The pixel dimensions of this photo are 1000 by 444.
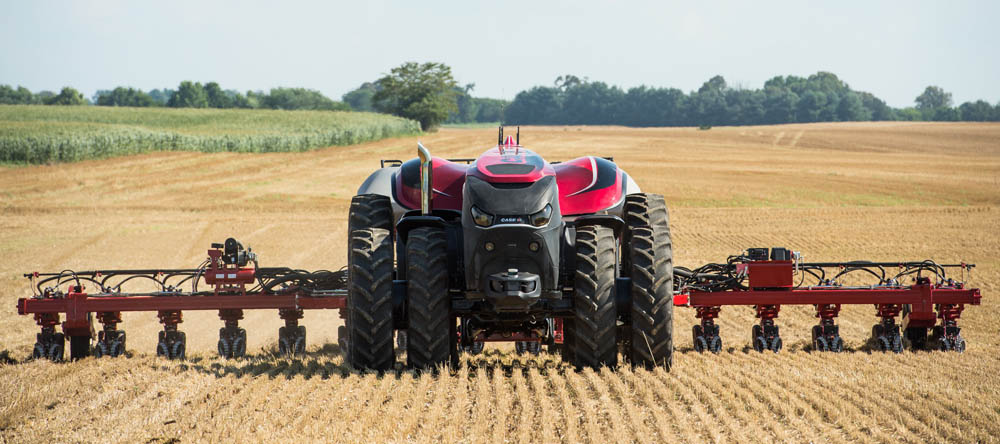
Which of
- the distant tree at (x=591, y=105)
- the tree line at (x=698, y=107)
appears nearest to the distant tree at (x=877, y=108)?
the tree line at (x=698, y=107)

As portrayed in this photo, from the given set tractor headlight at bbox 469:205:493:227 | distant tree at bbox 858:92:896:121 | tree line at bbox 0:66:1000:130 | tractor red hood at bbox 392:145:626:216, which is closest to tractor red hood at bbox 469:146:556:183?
tractor headlight at bbox 469:205:493:227

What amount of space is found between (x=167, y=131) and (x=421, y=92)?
32.2m

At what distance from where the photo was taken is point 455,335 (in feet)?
27.4

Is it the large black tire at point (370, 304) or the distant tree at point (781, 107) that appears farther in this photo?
the distant tree at point (781, 107)

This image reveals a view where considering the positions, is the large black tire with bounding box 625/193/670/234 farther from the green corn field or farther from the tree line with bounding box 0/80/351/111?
the tree line with bounding box 0/80/351/111

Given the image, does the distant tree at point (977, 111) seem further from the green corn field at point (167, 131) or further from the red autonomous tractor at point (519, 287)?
the red autonomous tractor at point (519, 287)

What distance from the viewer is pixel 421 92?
78.2 meters

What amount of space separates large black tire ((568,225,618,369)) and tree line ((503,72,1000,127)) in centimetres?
9215

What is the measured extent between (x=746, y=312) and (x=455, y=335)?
7.59 meters

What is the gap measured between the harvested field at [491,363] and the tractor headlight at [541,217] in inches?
51.7

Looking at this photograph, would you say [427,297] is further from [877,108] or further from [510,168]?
[877,108]

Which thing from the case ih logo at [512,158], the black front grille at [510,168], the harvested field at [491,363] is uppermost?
the case ih logo at [512,158]

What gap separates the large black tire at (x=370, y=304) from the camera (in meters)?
7.79

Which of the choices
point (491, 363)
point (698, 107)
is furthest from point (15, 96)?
point (491, 363)
